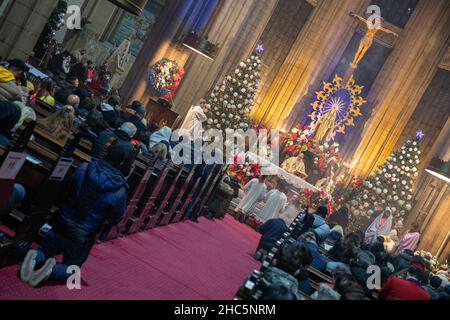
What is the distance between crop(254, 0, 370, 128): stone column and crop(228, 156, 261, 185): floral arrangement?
6.03 meters

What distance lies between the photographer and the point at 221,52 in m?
22.4

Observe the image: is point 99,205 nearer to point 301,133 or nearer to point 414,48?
point 301,133

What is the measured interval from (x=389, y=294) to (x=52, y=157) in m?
3.93

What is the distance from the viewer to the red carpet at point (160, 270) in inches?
228

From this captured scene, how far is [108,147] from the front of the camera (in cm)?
610

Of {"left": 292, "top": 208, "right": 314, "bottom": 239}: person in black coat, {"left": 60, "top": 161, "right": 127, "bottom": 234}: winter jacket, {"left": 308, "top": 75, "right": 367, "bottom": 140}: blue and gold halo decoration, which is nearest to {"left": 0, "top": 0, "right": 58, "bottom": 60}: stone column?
{"left": 292, "top": 208, "right": 314, "bottom": 239}: person in black coat

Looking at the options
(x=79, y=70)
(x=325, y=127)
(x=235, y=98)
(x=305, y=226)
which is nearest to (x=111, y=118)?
(x=305, y=226)

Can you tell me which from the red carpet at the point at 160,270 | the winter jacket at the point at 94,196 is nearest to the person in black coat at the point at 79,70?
the red carpet at the point at 160,270

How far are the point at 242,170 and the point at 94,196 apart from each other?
47.0 feet

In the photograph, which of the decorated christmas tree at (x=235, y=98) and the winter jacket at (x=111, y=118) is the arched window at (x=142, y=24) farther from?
the winter jacket at (x=111, y=118)

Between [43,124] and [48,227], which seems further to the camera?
[43,124]

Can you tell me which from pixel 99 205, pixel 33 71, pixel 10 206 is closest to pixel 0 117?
pixel 10 206

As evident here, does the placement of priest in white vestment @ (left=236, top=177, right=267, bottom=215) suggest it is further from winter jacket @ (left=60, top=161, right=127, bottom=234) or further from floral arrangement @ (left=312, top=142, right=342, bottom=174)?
winter jacket @ (left=60, top=161, right=127, bottom=234)

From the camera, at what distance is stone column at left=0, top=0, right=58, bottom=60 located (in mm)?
12039
